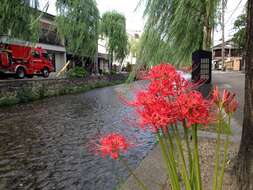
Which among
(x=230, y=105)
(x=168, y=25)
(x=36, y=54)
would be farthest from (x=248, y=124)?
(x=36, y=54)

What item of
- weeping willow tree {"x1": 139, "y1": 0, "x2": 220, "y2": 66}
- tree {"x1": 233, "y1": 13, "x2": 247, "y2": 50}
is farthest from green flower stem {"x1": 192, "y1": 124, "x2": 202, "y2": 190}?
weeping willow tree {"x1": 139, "y1": 0, "x2": 220, "y2": 66}

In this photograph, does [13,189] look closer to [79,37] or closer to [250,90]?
[250,90]

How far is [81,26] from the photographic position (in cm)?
1930

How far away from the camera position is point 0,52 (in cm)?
1622

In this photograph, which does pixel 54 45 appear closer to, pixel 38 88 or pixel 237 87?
pixel 38 88

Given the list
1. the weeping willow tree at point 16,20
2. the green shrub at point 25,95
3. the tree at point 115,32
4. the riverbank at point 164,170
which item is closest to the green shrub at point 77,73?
the green shrub at point 25,95

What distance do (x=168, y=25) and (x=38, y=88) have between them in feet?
36.5

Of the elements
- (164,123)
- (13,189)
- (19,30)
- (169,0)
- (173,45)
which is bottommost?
(13,189)

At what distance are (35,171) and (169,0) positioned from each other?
116 inches

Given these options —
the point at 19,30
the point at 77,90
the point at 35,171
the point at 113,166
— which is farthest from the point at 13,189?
the point at 77,90

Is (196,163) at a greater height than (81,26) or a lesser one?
lesser

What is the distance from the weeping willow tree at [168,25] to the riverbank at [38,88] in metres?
8.76

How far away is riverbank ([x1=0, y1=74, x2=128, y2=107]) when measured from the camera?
1123 centimetres

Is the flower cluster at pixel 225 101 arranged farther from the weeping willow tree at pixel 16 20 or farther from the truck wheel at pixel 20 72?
the truck wheel at pixel 20 72
